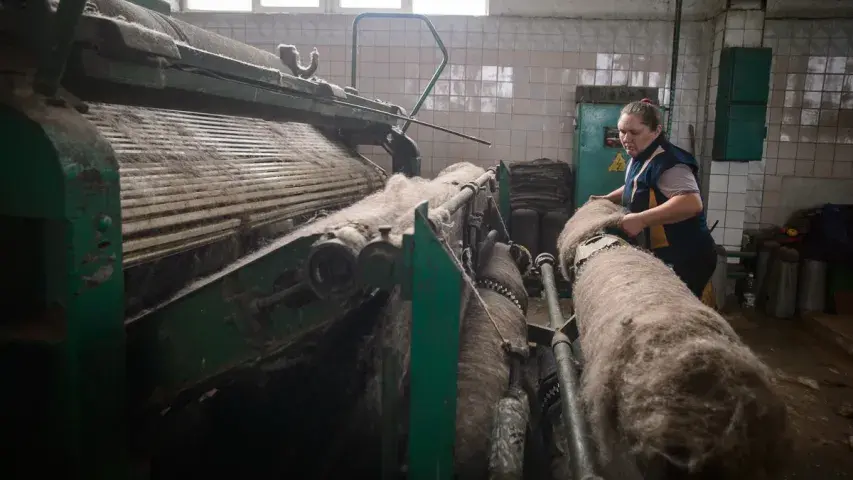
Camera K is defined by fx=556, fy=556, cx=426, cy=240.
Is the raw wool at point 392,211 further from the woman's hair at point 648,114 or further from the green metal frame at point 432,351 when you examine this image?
the woman's hair at point 648,114

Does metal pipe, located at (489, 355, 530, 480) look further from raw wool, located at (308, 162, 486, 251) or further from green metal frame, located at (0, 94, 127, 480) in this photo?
green metal frame, located at (0, 94, 127, 480)

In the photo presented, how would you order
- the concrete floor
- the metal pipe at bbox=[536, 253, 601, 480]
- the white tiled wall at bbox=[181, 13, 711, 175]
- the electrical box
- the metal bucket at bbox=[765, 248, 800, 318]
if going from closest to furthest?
the metal pipe at bbox=[536, 253, 601, 480] < the concrete floor < the electrical box < the metal bucket at bbox=[765, 248, 800, 318] < the white tiled wall at bbox=[181, 13, 711, 175]

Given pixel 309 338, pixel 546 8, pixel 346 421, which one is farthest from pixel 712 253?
pixel 546 8

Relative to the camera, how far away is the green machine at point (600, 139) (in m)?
5.51

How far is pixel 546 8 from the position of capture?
19.5ft

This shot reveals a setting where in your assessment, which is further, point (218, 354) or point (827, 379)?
point (827, 379)

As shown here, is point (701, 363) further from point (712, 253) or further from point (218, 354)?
point (712, 253)

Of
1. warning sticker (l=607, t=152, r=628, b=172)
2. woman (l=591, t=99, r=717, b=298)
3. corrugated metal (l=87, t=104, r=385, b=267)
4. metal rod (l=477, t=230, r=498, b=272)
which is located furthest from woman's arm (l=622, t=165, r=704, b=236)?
warning sticker (l=607, t=152, r=628, b=172)

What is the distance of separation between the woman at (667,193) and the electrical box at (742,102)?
10.4 ft

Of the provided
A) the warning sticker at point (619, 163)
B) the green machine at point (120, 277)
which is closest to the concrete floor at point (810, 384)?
the warning sticker at point (619, 163)

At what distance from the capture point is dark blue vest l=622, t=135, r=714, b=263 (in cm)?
261

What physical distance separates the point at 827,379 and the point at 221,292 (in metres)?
4.51

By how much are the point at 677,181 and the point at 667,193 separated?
0.07 m

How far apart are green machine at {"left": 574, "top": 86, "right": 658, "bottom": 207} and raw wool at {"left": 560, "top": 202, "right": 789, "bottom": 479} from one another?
4520 mm
